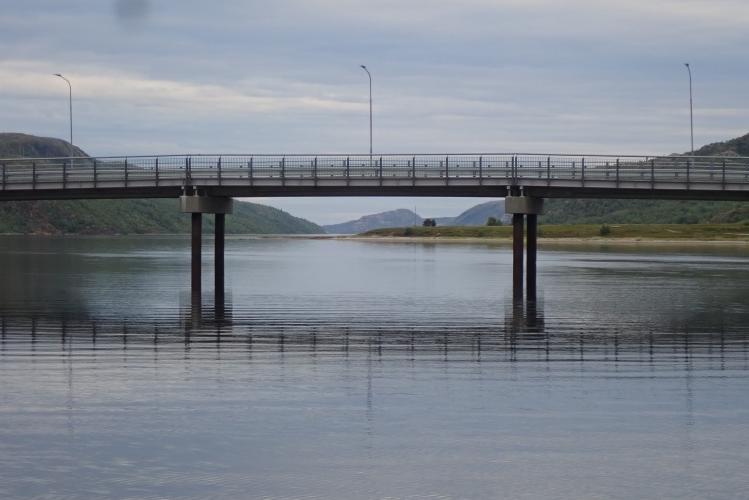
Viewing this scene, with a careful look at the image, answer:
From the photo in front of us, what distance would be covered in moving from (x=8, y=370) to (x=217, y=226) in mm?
44079

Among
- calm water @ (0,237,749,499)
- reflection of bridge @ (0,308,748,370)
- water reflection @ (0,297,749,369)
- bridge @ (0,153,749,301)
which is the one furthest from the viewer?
bridge @ (0,153,749,301)

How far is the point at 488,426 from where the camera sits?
25.9 meters

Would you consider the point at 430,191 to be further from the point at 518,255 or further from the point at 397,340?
the point at 397,340

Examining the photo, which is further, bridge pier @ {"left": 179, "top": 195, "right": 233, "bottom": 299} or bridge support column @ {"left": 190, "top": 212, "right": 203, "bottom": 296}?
bridge support column @ {"left": 190, "top": 212, "right": 203, "bottom": 296}

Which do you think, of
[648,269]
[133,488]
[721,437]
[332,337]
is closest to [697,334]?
[332,337]

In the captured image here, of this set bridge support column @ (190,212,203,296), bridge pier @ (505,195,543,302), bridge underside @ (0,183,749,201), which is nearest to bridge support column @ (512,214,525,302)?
bridge pier @ (505,195,543,302)

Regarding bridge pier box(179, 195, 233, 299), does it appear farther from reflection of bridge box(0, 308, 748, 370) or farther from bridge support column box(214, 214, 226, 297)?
reflection of bridge box(0, 308, 748, 370)

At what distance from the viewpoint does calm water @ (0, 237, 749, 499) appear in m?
21.4

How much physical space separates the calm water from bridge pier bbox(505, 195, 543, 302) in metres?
8.58

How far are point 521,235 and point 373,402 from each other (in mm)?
44511

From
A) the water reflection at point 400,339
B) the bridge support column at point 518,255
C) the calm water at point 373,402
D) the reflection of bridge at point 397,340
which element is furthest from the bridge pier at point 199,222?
the bridge support column at point 518,255

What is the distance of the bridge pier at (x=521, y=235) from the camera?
222 feet

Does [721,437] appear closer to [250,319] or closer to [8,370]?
[8,370]

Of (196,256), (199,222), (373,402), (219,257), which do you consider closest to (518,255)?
(219,257)
